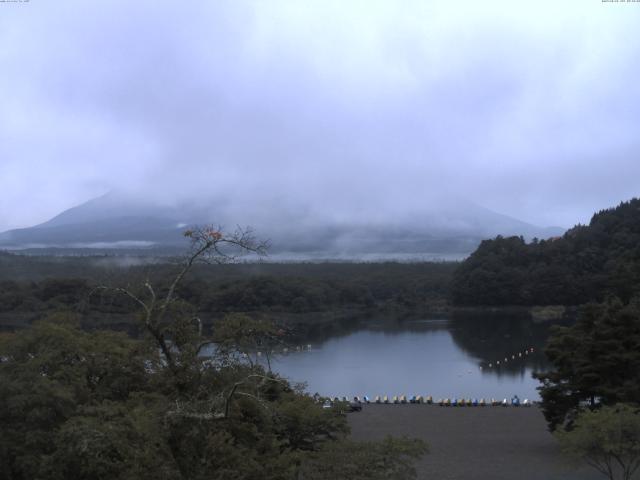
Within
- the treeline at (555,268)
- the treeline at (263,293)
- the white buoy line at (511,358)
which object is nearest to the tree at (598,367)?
the white buoy line at (511,358)

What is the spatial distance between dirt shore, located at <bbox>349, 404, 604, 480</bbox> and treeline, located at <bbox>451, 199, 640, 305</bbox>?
35.4 metres

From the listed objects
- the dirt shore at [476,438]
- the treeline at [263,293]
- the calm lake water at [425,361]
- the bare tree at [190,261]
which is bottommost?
the calm lake water at [425,361]

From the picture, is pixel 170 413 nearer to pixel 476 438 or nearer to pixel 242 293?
pixel 476 438

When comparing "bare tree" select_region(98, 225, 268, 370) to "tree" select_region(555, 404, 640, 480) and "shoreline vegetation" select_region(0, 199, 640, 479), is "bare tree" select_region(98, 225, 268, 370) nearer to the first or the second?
"shoreline vegetation" select_region(0, 199, 640, 479)

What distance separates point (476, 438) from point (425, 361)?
639 inches

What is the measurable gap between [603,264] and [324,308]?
2103cm

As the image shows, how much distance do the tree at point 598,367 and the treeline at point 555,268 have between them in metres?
38.0

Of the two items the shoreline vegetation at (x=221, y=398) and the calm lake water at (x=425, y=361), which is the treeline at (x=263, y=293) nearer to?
the calm lake water at (x=425, y=361)

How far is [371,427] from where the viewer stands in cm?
1505

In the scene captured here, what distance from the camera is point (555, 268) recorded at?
52438mm

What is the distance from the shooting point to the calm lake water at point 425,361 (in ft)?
79.6

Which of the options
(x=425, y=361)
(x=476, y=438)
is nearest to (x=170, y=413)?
(x=476, y=438)

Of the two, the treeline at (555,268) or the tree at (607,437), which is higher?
the treeline at (555,268)

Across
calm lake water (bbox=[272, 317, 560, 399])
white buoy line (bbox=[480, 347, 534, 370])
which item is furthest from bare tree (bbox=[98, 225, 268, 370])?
white buoy line (bbox=[480, 347, 534, 370])
